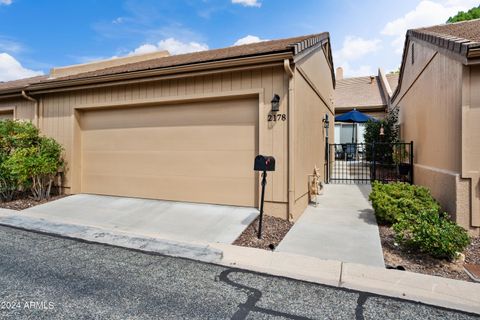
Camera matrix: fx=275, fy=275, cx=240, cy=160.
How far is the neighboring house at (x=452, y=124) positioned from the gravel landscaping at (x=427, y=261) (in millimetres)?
819

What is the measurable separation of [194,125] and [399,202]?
4.48 m

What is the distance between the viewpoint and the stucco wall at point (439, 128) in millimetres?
4781

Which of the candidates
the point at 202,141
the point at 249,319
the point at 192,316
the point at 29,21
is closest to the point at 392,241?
the point at 249,319

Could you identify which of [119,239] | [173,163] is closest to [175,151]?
[173,163]

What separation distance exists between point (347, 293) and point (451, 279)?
1337mm

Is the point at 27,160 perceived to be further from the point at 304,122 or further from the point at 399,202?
the point at 399,202

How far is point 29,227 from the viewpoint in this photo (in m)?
5.11

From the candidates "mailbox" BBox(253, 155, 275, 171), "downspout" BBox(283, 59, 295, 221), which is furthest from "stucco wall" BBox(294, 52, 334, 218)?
"mailbox" BBox(253, 155, 275, 171)

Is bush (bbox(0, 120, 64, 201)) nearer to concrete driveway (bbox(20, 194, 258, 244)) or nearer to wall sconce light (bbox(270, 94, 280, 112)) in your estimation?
concrete driveway (bbox(20, 194, 258, 244))

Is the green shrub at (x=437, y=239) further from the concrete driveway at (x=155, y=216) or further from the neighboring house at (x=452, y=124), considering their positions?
the concrete driveway at (x=155, y=216)

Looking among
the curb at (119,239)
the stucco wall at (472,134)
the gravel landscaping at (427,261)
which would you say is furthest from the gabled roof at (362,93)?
the curb at (119,239)

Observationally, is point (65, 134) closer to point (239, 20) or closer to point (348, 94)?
point (239, 20)

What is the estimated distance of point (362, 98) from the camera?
17828 millimetres

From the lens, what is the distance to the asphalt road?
250cm
